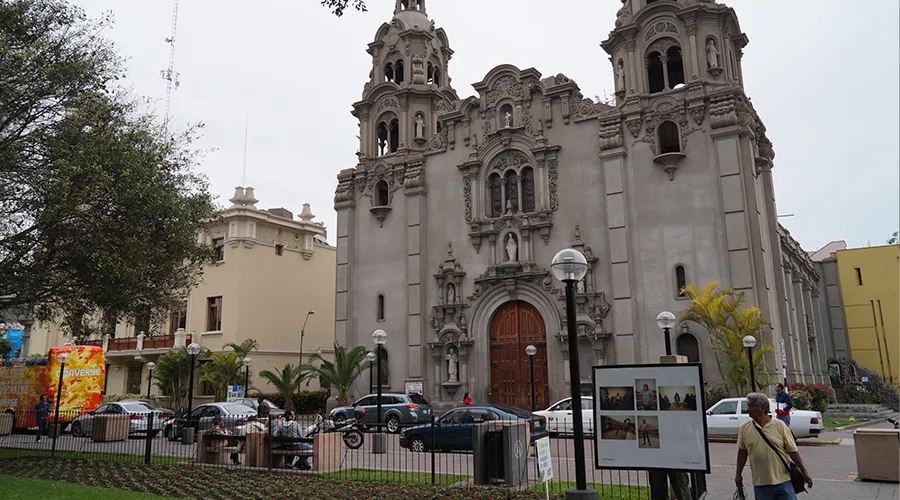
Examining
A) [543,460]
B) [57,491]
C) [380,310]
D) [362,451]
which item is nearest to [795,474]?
[543,460]

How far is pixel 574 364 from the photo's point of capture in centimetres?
965

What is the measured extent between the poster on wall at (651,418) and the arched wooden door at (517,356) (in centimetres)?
2338

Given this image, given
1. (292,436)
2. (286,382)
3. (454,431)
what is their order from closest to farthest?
(292,436), (454,431), (286,382)

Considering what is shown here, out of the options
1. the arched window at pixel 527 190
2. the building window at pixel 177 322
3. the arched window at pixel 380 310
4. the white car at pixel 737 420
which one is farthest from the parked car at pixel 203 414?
the building window at pixel 177 322

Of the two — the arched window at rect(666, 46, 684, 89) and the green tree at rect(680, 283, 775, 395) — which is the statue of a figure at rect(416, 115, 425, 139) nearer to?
the arched window at rect(666, 46, 684, 89)

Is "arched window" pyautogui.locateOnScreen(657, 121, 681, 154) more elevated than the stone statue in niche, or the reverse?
"arched window" pyautogui.locateOnScreen(657, 121, 681, 154)

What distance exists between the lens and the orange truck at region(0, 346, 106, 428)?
30.0 meters

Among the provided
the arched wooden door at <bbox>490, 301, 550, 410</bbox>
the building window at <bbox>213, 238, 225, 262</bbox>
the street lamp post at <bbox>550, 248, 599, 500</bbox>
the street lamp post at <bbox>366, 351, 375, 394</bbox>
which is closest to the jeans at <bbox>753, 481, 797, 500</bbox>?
the street lamp post at <bbox>550, 248, 599, 500</bbox>

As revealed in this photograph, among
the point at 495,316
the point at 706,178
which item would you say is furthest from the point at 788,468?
the point at 495,316

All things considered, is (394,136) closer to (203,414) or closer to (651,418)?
(203,414)

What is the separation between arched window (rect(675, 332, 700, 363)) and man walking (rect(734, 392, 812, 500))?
22936 millimetres

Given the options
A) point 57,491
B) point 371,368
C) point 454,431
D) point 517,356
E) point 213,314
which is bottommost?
point 57,491

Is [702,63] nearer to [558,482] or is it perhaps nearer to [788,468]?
[558,482]

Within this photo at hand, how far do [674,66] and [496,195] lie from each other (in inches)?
435
